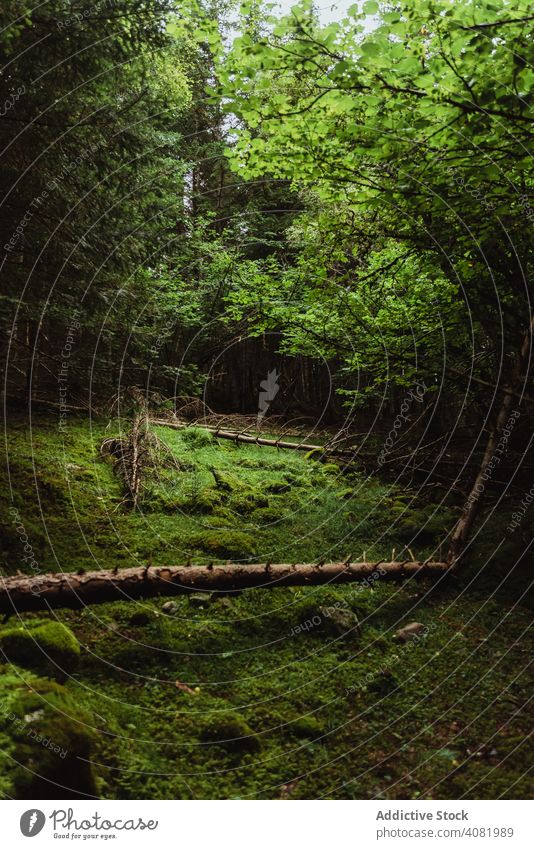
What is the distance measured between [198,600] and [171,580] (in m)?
1.01

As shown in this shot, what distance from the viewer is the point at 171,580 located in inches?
228

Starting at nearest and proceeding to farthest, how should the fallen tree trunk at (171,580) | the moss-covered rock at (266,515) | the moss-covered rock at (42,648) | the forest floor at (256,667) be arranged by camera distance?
the forest floor at (256,667), the moss-covered rock at (42,648), the fallen tree trunk at (171,580), the moss-covered rock at (266,515)

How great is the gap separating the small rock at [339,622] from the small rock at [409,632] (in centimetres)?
53

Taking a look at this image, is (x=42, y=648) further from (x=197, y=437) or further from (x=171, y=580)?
(x=197, y=437)

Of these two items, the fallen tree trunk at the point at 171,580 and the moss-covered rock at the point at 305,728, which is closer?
the moss-covered rock at the point at 305,728

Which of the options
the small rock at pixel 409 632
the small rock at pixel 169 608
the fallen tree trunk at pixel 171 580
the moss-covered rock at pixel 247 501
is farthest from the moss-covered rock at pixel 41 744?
the moss-covered rock at pixel 247 501

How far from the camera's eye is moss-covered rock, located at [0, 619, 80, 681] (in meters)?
4.55

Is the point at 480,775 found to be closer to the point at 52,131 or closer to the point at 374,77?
the point at 374,77

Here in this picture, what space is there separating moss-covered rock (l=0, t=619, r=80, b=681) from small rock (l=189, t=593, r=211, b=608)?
1.92m

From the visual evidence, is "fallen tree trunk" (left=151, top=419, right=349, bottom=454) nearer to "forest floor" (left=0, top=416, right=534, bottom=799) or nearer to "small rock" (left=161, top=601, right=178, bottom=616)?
"forest floor" (left=0, top=416, right=534, bottom=799)

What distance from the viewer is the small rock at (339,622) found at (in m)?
6.18

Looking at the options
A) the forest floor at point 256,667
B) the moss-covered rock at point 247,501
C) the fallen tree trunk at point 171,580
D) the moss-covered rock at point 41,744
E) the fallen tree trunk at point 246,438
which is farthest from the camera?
the fallen tree trunk at point 246,438

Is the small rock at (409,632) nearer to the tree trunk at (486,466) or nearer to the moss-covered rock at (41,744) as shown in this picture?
the tree trunk at (486,466)

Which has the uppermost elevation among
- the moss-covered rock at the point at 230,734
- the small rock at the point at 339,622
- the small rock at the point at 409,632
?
the small rock at the point at 409,632
